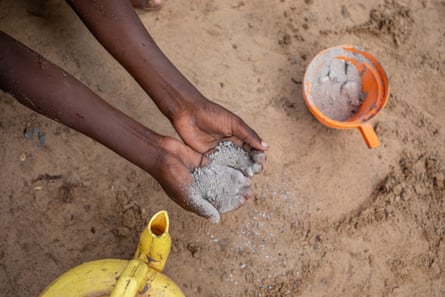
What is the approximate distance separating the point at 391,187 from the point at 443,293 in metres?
0.42

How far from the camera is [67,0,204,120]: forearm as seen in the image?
1.44 m

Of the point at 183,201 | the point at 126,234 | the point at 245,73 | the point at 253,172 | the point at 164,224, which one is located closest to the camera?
the point at 164,224

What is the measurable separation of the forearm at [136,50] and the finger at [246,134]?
15 cm

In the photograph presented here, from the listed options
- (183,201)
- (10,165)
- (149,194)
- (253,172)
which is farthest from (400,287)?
(10,165)

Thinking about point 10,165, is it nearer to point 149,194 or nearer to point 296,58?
point 149,194

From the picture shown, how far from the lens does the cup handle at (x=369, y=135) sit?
64.9 inches

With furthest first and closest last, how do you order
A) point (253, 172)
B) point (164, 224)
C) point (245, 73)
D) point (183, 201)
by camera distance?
point (245, 73) < point (253, 172) < point (183, 201) < point (164, 224)

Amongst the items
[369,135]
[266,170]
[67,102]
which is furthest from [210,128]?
[369,135]

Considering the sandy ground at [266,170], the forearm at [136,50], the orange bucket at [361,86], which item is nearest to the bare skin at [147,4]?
the sandy ground at [266,170]

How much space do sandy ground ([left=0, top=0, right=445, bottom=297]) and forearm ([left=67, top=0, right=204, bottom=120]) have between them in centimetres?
24

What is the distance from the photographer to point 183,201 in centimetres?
141

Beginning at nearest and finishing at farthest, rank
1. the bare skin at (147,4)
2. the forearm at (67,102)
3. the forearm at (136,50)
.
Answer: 1. the forearm at (67,102)
2. the forearm at (136,50)
3. the bare skin at (147,4)

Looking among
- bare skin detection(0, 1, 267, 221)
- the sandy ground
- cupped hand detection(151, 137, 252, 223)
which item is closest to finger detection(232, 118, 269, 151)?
bare skin detection(0, 1, 267, 221)

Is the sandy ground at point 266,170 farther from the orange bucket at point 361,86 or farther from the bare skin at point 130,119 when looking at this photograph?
the bare skin at point 130,119
